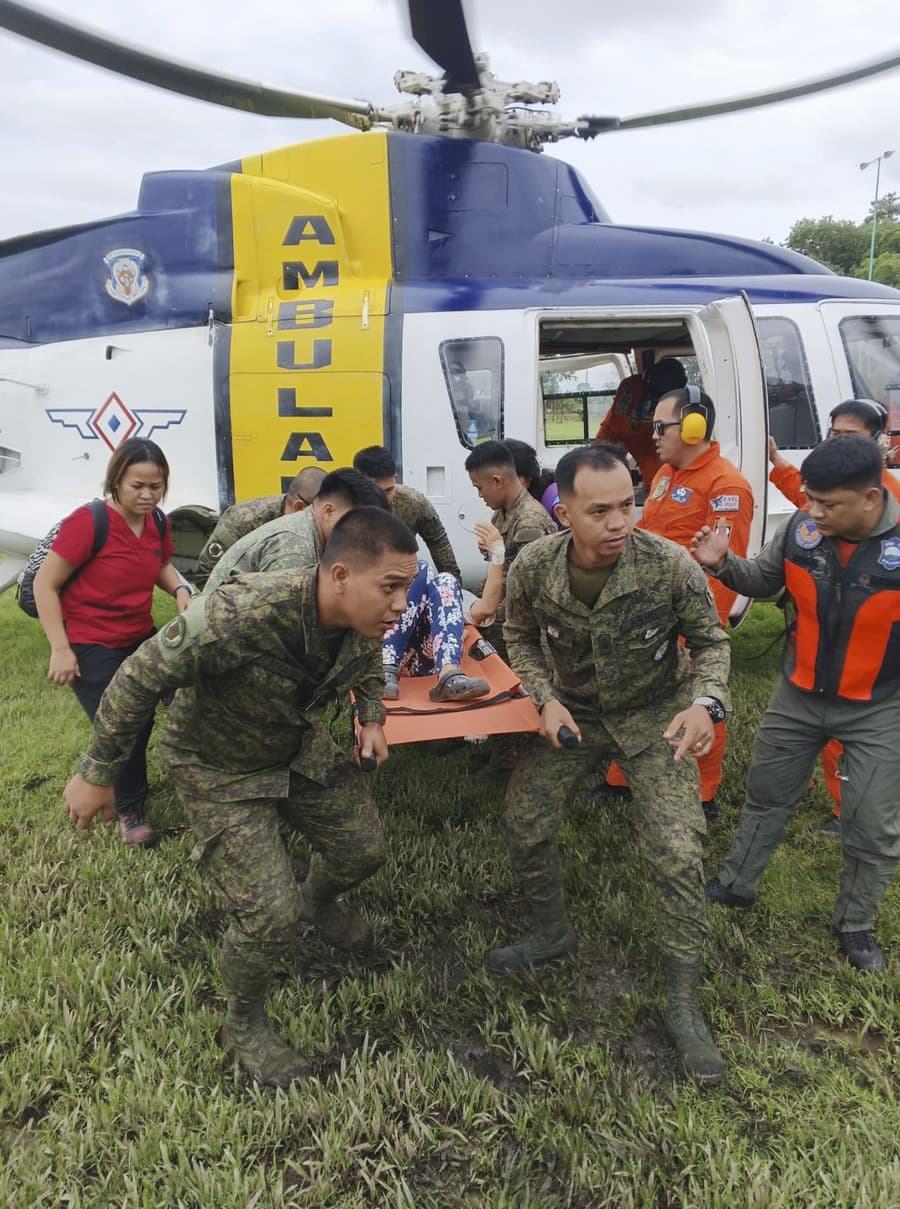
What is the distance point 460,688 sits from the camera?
327 centimetres

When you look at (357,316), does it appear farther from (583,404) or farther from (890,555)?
(583,404)

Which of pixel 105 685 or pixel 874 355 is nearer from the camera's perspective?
pixel 105 685

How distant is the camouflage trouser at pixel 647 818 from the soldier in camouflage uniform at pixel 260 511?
5.69ft

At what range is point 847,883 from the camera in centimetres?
268

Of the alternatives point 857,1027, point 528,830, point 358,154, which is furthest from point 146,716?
point 358,154

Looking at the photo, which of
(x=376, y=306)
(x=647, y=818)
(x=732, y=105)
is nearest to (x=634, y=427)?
(x=732, y=105)

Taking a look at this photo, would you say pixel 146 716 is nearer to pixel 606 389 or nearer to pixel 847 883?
pixel 847 883

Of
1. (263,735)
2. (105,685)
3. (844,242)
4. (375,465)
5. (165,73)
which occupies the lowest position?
(105,685)

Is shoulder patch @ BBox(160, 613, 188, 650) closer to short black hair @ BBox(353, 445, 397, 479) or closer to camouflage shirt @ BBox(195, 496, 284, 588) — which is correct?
short black hair @ BBox(353, 445, 397, 479)

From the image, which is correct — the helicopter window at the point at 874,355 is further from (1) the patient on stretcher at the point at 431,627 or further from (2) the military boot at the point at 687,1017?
(2) the military boot at the point at 687,1017

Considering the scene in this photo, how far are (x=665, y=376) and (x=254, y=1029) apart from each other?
16.6 ft

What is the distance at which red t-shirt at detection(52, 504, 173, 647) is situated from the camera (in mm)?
3156

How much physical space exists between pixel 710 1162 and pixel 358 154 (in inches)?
208

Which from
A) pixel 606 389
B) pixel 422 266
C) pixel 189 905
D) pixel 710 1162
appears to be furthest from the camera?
pixel 606 389
